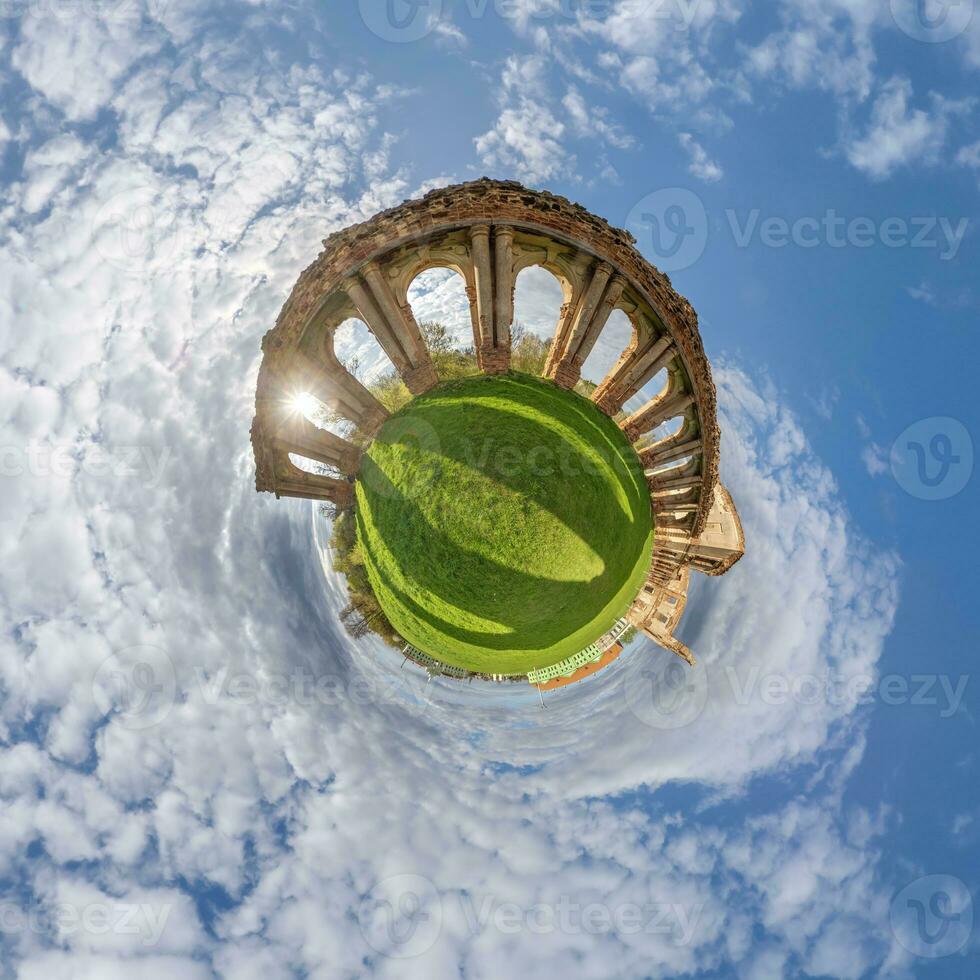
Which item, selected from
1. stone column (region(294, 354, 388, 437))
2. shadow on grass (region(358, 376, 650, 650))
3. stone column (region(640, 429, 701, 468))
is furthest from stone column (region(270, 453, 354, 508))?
stone column (region(640, 429, 701, 468))

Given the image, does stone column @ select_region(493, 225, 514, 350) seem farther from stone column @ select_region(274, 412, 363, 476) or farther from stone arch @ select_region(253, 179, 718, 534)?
stone column @ select_region(274, 412, 363, 476)

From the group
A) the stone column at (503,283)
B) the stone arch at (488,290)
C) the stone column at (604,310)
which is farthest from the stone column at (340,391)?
the stone column at (604,310)

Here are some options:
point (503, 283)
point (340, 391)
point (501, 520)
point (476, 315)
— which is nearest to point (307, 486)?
Result: point (340, 391)

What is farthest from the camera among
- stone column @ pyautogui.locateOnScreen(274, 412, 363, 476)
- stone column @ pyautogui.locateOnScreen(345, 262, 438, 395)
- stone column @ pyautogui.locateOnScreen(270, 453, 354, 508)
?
stone column @ pyautogui.locateOnScreen(270, 453, 354, 508)

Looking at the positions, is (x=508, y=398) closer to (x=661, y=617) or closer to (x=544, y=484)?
(x=544, y=484)

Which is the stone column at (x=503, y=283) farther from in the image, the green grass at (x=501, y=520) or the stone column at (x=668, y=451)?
the stone column at (x=668, y=451)

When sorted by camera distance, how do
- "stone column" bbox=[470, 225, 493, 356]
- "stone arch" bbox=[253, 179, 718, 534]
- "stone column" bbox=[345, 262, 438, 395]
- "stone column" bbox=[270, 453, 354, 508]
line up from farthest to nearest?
"stone column" bbox=[270, 453, 354, 508] < "stone column" bbox=[470, 225, 493, 356] < "stone column" bbox=[345, 262, 438, 395] < "stone arch" bbox=[253, 179, 718, 534]

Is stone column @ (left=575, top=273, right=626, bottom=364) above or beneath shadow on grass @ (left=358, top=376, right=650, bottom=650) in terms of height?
above
